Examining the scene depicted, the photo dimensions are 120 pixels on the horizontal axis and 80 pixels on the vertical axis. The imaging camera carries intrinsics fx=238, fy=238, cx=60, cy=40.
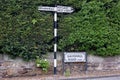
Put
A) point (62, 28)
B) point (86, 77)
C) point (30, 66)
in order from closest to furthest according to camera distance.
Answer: point (86, 77) < point (30, 66) < point (62, 28)

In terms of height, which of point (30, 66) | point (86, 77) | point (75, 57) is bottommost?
point (86, 77)

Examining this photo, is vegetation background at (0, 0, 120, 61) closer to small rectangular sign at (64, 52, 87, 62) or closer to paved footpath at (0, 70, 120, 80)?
small rectangular sign at (64, 52, 87, 62)

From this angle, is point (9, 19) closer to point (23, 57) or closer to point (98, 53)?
point (23, 57)

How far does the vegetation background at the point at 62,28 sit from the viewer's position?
6.96 meters

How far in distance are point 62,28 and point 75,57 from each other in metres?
1.01

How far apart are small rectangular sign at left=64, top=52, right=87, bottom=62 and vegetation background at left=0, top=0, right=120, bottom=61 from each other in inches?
6.6

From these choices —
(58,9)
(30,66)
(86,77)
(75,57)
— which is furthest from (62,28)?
(86,77)

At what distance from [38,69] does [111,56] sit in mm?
2580

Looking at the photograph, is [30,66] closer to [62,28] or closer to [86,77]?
[62,28]

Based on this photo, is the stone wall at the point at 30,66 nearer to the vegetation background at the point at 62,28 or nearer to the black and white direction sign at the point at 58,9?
the vegetation background at the point at 62,28

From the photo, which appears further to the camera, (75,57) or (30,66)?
(75,57)

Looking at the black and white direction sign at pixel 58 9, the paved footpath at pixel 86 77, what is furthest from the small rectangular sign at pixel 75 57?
the black and white direction sign at pixel 58 9

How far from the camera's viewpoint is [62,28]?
7500 millimetres

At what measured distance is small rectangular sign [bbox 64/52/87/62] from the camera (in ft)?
24.6
